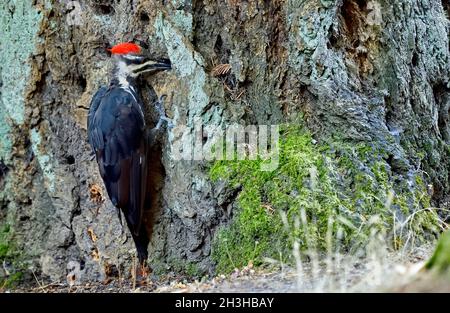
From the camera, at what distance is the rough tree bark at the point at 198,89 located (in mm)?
4980

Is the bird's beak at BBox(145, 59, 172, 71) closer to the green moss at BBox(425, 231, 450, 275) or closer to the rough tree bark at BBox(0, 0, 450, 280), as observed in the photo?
the rough tree bark at BBox(0, 0, 450, 280)

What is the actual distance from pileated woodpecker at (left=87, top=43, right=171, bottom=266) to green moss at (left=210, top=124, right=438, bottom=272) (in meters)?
0.62

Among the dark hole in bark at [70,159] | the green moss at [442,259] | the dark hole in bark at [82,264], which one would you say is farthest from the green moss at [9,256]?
the green moss at [442,259]

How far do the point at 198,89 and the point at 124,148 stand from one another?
0.70 meters

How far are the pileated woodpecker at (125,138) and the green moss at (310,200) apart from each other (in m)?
0.62

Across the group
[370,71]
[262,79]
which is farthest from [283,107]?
[370,71]

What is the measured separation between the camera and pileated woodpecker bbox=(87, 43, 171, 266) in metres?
5.27

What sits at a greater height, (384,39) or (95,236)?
(384,39)

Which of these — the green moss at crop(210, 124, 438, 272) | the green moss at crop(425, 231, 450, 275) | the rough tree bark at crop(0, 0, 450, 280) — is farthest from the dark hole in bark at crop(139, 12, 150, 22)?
the green moss at crop(425, 231, 450, 275)

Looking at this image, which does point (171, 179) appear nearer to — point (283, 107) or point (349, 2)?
point (283, 107)

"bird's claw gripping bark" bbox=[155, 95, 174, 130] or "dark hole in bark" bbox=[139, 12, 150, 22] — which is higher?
"dark hole in bark" bbox=[139, 12, 150, 22]

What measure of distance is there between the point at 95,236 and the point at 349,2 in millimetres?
2622

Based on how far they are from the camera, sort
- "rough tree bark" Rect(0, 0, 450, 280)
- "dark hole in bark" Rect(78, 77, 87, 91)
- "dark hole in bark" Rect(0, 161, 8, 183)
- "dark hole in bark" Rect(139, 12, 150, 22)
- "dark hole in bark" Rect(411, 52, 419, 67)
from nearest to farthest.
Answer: "rough tree bark" Rect(0, 0, 450, 280) → "dark hole in bark" Rect(139, 12, 150, 22) → "dark hole in bark" Rect(411, 52, 419, 67) → "dark hole in bark" Rect(78, 77, 87, 91) → "dark hole in bark" Rect(0, 161, 8, 183)
